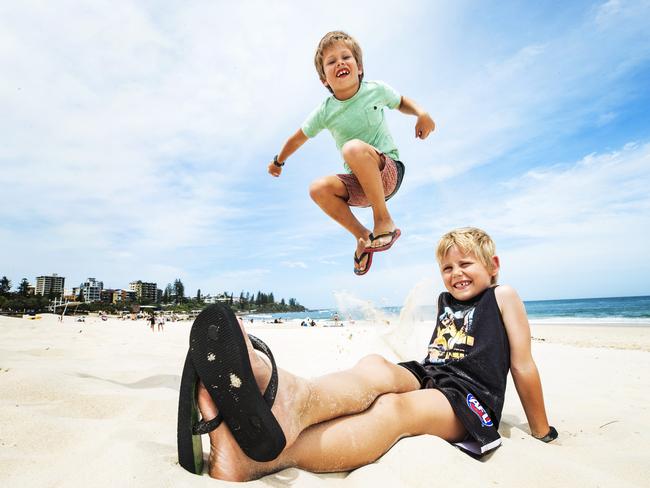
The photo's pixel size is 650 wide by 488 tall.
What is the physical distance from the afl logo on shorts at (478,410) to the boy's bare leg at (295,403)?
15.3 inches

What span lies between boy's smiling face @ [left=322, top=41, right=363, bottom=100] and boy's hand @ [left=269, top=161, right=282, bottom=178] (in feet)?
3.00

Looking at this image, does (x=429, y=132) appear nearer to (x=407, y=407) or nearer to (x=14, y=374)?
(x=407, y=407)

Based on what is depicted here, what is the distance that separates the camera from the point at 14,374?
2.34 m

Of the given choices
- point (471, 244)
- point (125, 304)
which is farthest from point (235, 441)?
point (125, 304)

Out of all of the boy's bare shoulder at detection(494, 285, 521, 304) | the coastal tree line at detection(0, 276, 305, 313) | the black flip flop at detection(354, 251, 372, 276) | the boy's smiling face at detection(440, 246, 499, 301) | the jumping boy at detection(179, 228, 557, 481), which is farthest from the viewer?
the coastal tree line at detection(0, 276, 305, 313)

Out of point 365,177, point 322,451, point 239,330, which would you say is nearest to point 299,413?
point 322,451

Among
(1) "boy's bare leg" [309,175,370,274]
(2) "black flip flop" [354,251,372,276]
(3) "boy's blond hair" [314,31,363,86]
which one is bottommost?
(2) "black flip flop" [354,251,372,276]

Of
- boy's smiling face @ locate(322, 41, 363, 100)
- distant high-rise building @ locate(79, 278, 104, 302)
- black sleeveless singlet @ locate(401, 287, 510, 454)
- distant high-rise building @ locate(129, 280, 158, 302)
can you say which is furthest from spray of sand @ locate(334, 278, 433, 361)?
distant high-rise building @ locate(79, 278, 104, 302)

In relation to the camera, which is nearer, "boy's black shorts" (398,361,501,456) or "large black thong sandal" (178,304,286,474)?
"large black thong sandal" (178,304,286,474)

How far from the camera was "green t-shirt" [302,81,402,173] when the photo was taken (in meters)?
2.76

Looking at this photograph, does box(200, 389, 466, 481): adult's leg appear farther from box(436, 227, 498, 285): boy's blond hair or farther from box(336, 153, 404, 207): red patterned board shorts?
box(336, 153, 404, 207): red patterned board shorts

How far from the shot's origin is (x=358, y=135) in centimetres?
287

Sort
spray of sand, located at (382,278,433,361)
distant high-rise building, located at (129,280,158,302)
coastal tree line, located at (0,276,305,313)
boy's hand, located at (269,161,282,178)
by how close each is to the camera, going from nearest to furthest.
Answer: boy's hand, located at (269,161,282,178) < spray of sand, located at (382,278,433,361) < coastal tree line, located at (0,276,305,313) < distant high-rise building, located at (129,280,158,302)

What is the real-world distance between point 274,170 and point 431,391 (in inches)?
90.1
